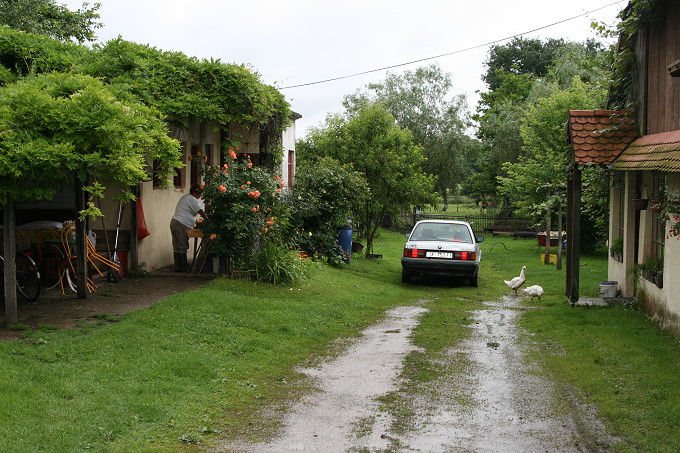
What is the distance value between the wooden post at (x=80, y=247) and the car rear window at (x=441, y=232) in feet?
28.7

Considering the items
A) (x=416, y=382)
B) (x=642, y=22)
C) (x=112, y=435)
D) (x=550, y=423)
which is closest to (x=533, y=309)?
(x=642, y=22)

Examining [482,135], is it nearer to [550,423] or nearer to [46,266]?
[46,266]

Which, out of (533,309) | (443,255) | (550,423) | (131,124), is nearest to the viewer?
(550,423)

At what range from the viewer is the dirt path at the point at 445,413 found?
5.56 meters

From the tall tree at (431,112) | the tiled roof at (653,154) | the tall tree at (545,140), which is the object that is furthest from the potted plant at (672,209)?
the tall tree at (431,112)

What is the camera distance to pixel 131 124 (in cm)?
884

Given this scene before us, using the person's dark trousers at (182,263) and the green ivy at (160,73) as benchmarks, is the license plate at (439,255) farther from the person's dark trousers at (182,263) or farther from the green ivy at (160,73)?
the person's dark trousers at (182,263)

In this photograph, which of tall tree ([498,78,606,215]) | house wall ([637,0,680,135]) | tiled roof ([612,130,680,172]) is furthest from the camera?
tall tree ([498,78,606,215])

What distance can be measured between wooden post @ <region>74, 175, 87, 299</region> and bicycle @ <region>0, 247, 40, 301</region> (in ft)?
2.02

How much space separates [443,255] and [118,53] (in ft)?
27.8

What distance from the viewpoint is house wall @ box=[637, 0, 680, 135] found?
10.9 meters

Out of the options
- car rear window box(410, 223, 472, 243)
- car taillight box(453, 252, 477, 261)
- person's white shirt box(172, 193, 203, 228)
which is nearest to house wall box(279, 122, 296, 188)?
car rear window box(410, 223, 472, 243)

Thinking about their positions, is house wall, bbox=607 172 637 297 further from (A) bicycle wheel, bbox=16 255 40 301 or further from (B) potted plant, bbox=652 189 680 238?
(A) bicycle wheel, bbox=16 255 40 301

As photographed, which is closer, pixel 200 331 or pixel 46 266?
pixel 200 331
